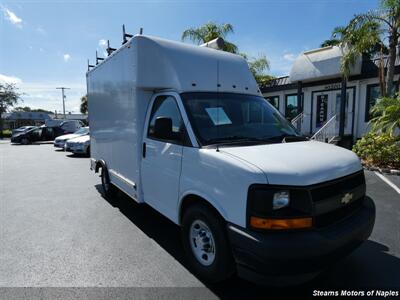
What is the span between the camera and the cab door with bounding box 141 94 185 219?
138 inches

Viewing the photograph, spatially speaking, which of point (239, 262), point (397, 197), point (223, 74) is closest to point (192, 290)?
point (239, 262)

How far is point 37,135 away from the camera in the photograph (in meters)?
26.2

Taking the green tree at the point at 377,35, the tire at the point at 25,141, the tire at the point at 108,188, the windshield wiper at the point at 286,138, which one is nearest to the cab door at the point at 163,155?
the windshield wiper at the point at 286,138

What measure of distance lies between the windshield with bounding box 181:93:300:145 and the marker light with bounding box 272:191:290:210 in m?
0.99

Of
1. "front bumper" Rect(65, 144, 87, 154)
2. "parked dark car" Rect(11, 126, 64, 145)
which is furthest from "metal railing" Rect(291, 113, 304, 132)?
"parked dark car" Rect(11, 126, 64, 145)

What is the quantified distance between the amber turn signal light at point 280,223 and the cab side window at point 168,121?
1411mm

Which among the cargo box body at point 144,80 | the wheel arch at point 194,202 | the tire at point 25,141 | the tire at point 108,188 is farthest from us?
the tire at point 25,141

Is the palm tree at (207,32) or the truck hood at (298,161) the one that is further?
the palm tree at (207,32)

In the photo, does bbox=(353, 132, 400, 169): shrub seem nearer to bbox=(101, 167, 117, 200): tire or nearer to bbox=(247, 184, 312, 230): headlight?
bbox=(101, 167, 117, 200): tire

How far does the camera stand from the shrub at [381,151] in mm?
9211

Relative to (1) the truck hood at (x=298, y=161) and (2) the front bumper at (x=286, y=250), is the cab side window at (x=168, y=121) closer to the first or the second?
(1) the truck hood at (x=298, y=161)

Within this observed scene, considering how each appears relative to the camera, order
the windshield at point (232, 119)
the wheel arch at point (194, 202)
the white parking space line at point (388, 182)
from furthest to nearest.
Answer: the white parking space line at point (388, 182)
the windshield at point (232, 119)
the wheel arch at point (194, 202)

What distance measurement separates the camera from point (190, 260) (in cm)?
341

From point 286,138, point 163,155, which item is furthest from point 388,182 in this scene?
point 163,155
